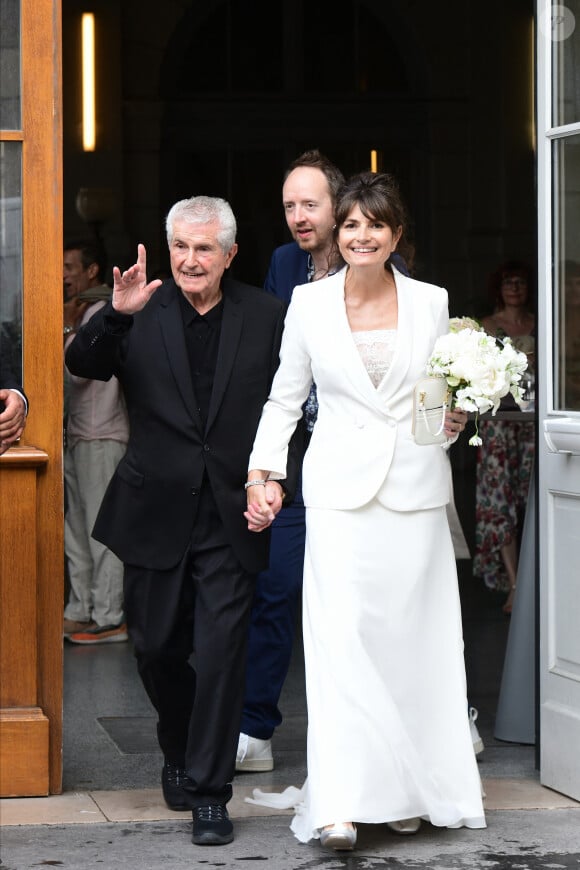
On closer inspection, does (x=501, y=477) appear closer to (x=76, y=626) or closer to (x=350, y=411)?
(x=76, y=626)

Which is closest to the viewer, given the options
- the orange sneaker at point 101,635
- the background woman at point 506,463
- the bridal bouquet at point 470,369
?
the bridal bouquet at point 470,369

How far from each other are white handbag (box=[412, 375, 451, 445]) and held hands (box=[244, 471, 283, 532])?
0.46m

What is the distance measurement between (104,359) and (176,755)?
1.29m

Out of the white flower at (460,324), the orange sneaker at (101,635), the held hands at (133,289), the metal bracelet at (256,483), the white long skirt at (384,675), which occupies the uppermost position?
the held hands at (133,289)

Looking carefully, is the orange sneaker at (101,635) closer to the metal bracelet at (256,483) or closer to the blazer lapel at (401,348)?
the metal bracelet at (256,483)

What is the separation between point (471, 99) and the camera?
50.7ft

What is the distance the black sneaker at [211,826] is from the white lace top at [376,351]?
1.36 m

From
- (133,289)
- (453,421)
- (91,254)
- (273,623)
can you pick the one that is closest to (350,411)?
(453,421)

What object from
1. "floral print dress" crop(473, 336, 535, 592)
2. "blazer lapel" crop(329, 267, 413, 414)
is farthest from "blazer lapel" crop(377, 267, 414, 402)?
"floral print dress" crop(473, 336, 535, 592)

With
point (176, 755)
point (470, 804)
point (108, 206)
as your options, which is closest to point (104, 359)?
point (176, 755)

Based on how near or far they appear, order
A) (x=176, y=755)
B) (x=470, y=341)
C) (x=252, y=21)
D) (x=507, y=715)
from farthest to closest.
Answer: (x=252, y=21) → (x=507, y=715) → (x=176, y=755) → (x=470, y=341)

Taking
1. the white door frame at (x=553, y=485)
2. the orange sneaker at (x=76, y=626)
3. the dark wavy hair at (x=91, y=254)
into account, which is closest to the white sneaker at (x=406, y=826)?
the white door frame at (x=553, y=485)

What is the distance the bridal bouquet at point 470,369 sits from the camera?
455cm

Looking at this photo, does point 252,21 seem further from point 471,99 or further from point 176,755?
point 176,755
